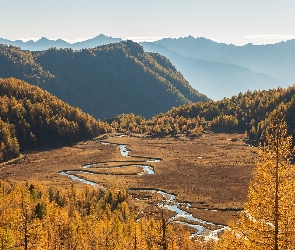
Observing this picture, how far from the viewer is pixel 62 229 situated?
2783 inches

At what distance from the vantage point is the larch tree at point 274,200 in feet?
78.5

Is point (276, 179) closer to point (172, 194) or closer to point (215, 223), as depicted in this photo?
point (215, 223)

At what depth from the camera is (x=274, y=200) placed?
2419 cm

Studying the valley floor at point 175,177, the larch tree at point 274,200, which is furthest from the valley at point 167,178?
the larch tree at point 274,200

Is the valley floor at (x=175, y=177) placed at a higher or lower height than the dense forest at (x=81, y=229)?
lower

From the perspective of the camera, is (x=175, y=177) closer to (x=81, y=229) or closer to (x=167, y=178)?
(x=167, y=178)

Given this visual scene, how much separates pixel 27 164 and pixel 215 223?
120 m

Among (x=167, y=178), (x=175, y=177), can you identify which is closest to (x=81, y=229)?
(x=167, y=178)

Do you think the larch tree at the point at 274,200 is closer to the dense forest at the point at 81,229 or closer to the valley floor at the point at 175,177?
the dense forest at the point at 81,229

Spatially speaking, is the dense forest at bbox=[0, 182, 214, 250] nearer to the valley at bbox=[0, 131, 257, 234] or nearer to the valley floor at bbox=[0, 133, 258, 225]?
the valley at bbox=[0, 131, 257, 234]

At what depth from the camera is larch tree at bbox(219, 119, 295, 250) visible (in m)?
23.9

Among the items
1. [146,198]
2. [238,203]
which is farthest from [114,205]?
[238,203]

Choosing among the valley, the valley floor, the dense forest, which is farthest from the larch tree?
the valley floor

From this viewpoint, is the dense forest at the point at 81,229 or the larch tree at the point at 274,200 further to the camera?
the dense forest at the point at 81,229
